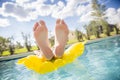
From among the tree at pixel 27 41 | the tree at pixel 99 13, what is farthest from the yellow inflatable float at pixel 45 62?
the tree at pixel 99 13

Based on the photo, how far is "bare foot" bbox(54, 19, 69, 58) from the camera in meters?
1.61

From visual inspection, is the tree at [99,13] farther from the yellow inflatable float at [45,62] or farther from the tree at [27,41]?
the yellow inflatable float at [45,62]

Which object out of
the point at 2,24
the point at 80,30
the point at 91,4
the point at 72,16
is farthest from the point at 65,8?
the point at 2,24

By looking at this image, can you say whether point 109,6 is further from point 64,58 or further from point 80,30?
point 64,58

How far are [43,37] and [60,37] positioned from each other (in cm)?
14

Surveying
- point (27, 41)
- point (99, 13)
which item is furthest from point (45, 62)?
point (99, 13)

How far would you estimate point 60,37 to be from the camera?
166cm

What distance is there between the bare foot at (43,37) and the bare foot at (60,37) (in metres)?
0.06

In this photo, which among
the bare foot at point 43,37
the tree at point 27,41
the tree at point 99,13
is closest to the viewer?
the bare foot at point 43,37

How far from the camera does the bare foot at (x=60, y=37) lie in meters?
1.61

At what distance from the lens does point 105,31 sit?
14.0 meters

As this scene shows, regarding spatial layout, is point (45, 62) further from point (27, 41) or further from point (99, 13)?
point (99, 13)

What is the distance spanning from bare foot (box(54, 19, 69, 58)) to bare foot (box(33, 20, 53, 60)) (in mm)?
62

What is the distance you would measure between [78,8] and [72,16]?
0.93 meters
